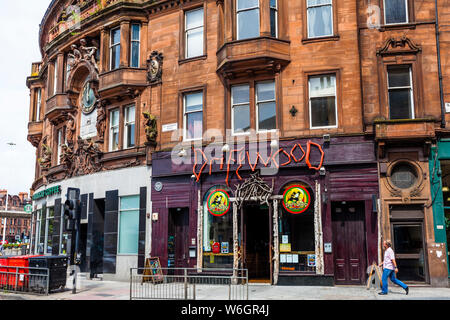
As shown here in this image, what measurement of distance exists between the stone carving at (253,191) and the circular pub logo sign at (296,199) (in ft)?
2.24

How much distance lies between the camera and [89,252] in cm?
2338

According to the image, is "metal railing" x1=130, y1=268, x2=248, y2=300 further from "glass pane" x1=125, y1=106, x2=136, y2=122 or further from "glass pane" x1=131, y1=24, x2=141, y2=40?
"glass pane" x1=131, y1=24, x2=141, y2=40

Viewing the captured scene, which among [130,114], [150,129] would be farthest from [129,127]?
[150,129]

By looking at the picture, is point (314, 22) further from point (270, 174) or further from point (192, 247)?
point (192, 247)

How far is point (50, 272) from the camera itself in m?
16.2

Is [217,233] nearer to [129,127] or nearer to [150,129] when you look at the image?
[150,129]

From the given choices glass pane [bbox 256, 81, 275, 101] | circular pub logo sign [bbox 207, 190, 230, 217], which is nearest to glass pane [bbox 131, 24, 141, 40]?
glass pane [bbox 256, 81, 275, 101]

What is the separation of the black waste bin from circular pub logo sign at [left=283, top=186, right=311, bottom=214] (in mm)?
8566

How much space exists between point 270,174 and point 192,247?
15.3 ft

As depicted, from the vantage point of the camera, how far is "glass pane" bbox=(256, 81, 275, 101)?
1922cm

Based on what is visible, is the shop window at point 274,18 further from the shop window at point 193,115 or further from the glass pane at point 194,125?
the glass pane at point 194,125

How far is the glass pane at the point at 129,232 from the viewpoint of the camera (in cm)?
2186

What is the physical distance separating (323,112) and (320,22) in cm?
376

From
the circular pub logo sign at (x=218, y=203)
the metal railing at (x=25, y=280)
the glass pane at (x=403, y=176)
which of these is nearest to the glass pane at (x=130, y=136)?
the circular pub logo sign at (x=218, y=203)
